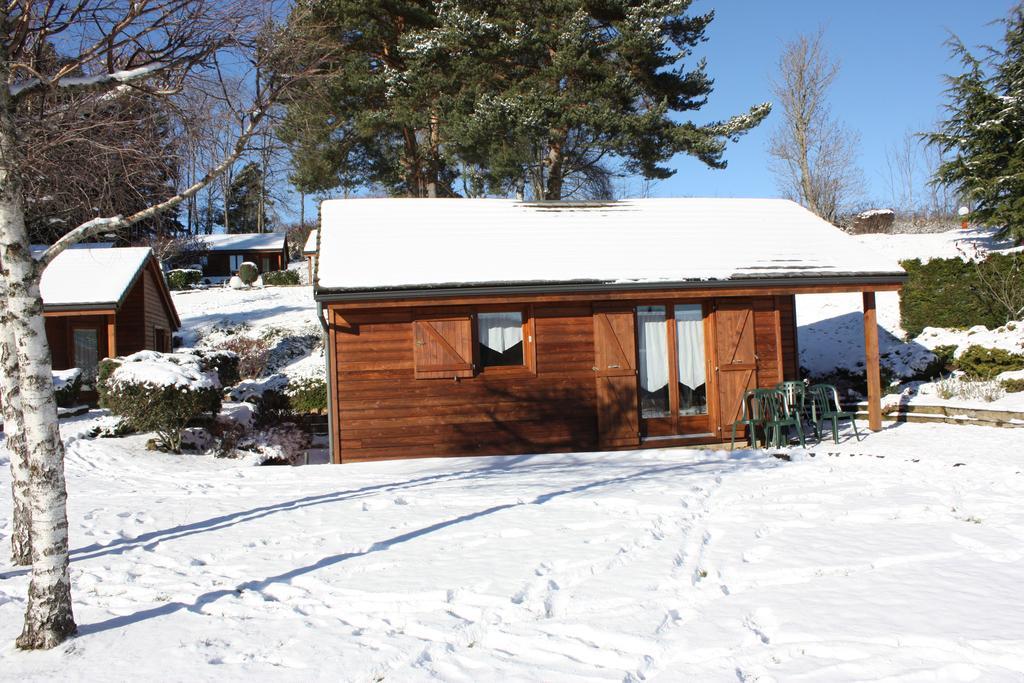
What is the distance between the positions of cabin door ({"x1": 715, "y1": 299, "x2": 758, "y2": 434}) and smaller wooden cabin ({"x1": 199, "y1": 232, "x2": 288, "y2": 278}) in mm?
37191

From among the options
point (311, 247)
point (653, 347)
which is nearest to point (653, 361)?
point (653, 347)

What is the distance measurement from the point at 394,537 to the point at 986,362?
38.9 feet

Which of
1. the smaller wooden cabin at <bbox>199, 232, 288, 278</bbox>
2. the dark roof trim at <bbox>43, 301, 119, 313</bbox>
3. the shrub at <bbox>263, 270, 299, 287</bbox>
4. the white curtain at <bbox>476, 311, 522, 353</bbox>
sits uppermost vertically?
the smaller wooden cabin at <bbox>199, 232, 288, 278</bbox>

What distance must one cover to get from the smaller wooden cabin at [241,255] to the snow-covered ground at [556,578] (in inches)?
1480

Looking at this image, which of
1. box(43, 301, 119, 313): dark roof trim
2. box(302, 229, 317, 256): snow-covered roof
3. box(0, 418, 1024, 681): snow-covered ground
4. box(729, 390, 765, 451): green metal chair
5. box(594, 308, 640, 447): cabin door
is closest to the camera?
box(0, 418, 1024, 681): snow-covered ground

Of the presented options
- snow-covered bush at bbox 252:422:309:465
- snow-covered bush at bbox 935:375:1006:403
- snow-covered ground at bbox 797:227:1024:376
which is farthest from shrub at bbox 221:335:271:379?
snow-covered bush at bbox 935:375:1006:403

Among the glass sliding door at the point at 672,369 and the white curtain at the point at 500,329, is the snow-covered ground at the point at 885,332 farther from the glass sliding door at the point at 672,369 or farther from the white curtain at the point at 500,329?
the white curtain at the point at 500,329

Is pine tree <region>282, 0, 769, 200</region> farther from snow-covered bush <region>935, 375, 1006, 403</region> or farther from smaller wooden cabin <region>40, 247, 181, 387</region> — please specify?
snow-covered bush <region>935, 375, 1006, 403</region>

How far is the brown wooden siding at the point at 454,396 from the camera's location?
1021 centimetres

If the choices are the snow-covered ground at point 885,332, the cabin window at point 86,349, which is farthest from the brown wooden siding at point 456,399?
the cabin window at point 86,349

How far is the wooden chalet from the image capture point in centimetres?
1020

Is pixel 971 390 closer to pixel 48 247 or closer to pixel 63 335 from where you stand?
pixel 48 247

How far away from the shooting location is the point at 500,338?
10664mm

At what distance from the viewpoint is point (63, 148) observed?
203 inches
